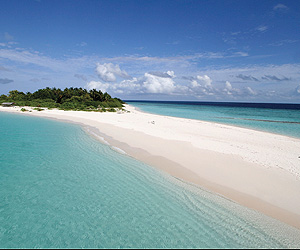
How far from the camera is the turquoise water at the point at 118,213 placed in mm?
5191

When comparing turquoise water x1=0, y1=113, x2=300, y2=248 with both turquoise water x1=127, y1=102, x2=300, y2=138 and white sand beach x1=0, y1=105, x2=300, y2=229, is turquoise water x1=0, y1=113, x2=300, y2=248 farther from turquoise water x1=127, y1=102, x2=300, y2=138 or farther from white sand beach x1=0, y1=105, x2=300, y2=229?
turquoise water x1=127, y1=102, x2=300, y2=138

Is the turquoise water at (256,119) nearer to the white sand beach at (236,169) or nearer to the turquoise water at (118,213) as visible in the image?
the white sand beach at (236,169)

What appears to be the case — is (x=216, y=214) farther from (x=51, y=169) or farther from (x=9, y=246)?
(x=51, y=169)

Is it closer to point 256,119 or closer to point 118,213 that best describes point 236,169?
point 118,213

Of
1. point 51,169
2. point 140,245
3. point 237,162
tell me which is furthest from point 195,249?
point 51,169

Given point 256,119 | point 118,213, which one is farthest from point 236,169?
point 256,119

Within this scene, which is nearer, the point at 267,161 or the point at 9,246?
the point at 9,246

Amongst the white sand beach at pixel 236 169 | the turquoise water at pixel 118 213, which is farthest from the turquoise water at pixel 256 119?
the turquoise water at pixel 118 213

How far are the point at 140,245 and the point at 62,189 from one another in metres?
4.65

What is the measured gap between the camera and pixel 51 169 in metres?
9.96

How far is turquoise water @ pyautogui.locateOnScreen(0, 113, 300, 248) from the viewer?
17.0ft

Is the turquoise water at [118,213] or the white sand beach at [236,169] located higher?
the white sand beach at [236,169]

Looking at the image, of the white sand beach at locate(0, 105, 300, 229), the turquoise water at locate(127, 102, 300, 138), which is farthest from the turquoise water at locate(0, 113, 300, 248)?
Result: the turquoise water at locate(127, 102, 300, 138)

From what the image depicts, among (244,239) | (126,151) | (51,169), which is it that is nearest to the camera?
(244,239)
